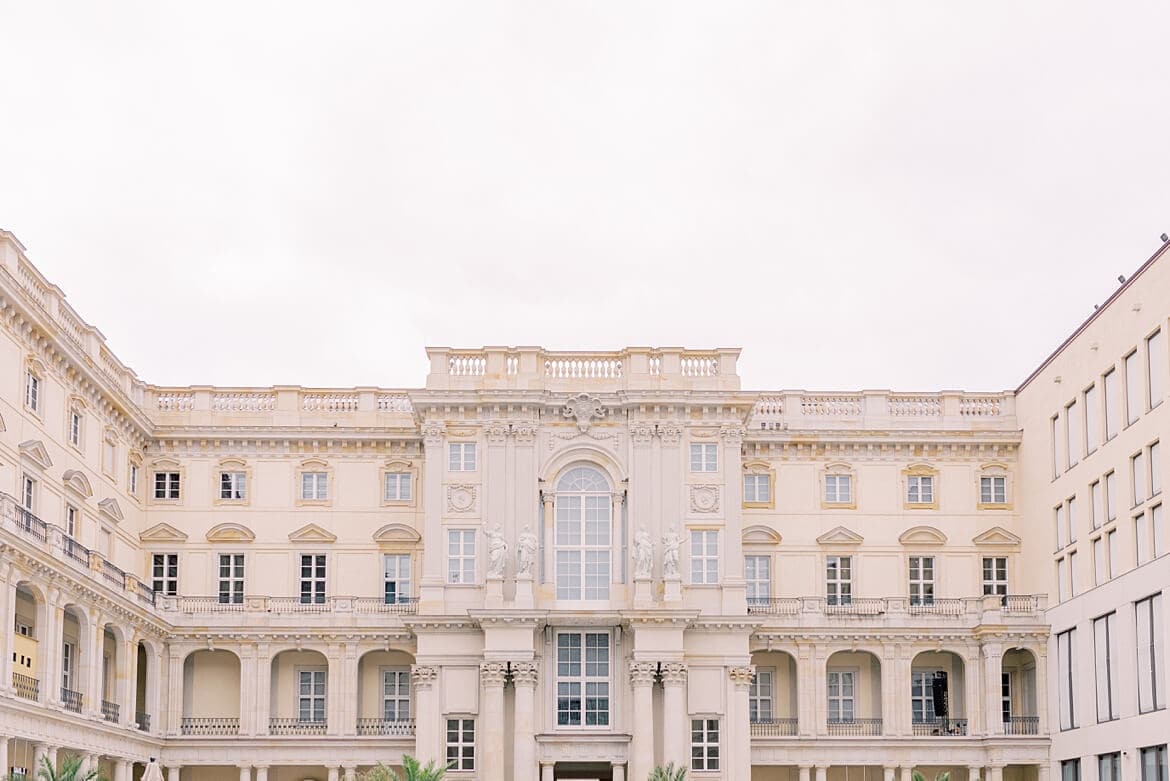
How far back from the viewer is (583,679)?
2333 inches

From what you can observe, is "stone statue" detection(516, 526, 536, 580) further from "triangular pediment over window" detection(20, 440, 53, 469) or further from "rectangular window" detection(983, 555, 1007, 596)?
"rectangular window" detection(983, 555, 1007, 596)

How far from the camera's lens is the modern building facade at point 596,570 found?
56.7 meters

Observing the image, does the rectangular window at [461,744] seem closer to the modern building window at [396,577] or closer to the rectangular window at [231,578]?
the modern building window at [396,577]

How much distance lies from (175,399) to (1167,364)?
3596cm

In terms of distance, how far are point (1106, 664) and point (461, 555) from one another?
22143 millimetres

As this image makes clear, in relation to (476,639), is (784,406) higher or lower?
higher

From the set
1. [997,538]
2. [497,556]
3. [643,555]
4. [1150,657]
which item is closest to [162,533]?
[497,556]

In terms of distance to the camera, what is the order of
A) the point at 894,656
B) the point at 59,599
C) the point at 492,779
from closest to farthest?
the point at 59,599 → the point at 492,779 → the point at 894,656

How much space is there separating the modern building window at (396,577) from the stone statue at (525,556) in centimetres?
624

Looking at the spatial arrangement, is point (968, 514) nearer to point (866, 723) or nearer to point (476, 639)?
point (866, 723)

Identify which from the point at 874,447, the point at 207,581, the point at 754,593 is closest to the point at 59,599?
the point at 207,581

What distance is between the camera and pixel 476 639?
59.2 meters

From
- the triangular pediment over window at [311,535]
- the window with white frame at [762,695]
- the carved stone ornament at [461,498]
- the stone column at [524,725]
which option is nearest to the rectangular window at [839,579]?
the window with white frame at [762,695]

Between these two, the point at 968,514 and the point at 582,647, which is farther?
the point at 968,514
